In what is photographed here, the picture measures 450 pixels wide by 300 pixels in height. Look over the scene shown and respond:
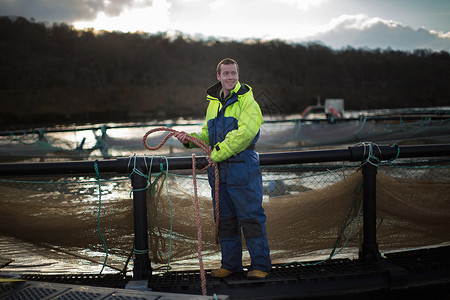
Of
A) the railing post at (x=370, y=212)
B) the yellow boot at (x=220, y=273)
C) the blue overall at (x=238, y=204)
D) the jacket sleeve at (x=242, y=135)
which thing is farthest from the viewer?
the railing post at (x=370, y=212)

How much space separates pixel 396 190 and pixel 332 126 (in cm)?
950

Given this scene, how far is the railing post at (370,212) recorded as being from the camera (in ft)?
10.8

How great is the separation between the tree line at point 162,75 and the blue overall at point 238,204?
77.7 metres

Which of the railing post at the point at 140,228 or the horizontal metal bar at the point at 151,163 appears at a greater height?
the horizontal metal bar at the point at 151,163

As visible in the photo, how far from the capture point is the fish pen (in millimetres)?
→ 3027

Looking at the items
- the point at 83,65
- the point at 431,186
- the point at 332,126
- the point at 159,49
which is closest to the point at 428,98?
the point at 159,49

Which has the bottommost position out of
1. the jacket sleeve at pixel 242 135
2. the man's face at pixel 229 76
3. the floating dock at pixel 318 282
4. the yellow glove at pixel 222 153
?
the floating dock at pixel 318 282

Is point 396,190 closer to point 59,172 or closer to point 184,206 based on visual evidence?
point 184,206

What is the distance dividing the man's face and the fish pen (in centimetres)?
65

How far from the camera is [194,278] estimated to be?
3.07m

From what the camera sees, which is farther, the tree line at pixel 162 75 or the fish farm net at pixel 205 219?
the tree line at pixel 162 75

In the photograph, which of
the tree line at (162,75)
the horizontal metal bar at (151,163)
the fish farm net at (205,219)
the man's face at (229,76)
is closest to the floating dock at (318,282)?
the fish farm net at (205,219)

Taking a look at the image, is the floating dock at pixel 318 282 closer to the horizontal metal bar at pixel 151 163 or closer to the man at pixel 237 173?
the man at pixel 237 173

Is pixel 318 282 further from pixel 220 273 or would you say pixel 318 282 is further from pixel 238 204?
pixel 238 204
